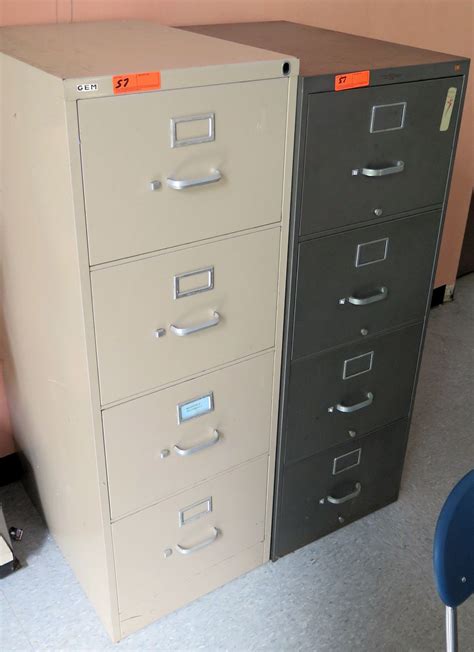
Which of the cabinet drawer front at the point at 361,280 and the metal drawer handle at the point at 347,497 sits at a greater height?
the cabinet drawer front at the point at 361,280

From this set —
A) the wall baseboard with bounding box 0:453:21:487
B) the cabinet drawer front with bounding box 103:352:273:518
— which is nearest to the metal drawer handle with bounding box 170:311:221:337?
the cabinet drawer front with bounding box 103:352:273:518

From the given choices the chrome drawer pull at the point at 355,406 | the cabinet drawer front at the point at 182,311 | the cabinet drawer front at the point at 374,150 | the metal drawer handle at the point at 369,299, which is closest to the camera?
the cabinet drawer front at the point at 182,311

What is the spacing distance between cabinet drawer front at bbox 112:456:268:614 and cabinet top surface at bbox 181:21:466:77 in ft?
3.43

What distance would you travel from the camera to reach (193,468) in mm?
1731

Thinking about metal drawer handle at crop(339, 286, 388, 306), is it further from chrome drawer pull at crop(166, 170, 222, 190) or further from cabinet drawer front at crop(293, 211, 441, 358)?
chrome drawer pull at crop(166, 170, 222, 190)

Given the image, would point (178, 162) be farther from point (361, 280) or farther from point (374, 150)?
point (361, 280)

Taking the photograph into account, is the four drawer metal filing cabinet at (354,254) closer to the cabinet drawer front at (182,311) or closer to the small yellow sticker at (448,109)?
the small yellow sticker at (448,109)

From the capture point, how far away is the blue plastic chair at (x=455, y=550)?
114cm

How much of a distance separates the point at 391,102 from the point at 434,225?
16.1 inches

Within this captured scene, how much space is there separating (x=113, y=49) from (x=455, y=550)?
47.0 inches

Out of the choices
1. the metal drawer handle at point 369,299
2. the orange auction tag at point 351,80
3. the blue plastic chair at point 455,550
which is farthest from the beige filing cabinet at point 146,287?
the blue plastic chair at point 455,550

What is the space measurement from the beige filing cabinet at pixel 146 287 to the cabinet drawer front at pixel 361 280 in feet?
0.28

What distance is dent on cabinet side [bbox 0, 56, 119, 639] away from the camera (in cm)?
130

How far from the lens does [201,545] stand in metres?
1.86
